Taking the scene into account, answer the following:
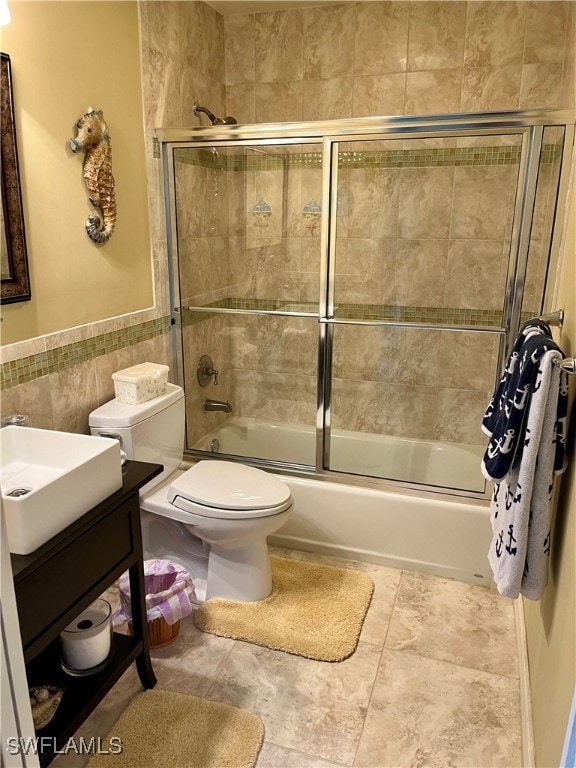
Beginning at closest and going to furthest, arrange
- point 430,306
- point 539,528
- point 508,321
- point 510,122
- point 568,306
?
point 539,528 < point 568,306 < point 510,122 < point 508,321 < point 430,306

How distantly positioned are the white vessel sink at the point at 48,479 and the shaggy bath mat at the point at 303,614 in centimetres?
89

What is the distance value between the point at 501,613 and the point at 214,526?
3.87ft

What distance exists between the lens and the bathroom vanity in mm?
1288

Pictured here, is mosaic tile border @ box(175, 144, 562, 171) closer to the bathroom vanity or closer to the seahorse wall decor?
the seahorse wall decor

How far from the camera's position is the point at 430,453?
295 centimetres

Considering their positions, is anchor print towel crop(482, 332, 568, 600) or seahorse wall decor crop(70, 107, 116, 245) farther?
seahorse wall decor crop(70, 107, 116, 245)

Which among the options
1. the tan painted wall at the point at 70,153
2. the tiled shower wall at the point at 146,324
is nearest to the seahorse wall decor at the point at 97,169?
the tan painted wall at the point at 70,153

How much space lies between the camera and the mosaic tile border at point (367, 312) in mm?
2781

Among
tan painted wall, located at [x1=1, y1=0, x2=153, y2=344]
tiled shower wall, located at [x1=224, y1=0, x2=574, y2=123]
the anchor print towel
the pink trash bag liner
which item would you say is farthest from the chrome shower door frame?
the anchor print towel

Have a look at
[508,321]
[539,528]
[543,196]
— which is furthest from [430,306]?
[539,528]

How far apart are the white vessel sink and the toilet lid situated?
60 centimetres

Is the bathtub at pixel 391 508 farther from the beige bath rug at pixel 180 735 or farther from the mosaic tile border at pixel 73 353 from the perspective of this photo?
the beige bath rug at pixel 180 735

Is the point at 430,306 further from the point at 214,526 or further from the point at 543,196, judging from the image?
the point at 214,526

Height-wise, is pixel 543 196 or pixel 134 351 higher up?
pixel 543 196
